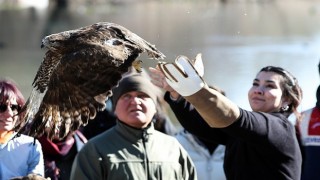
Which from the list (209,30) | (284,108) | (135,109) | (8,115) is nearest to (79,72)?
(135,109)

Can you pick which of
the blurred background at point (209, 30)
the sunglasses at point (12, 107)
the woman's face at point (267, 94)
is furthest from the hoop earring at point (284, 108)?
the blurred background at point (209, 30)

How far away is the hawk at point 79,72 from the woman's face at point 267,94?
880mm

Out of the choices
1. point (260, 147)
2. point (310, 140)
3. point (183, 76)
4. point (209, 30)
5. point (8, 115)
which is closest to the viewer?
point (183, 76)

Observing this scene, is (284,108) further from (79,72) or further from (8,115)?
(8,115)

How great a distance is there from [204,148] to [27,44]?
17653 millimetres

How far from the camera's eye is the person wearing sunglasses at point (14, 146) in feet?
16.1

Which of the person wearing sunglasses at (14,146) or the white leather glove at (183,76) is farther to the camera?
the person wearing sunglasses at (14,146)

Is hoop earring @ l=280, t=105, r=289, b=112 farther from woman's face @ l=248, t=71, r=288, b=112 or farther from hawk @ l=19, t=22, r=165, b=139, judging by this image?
hawk @ l=19, t=22, r=165, b=139

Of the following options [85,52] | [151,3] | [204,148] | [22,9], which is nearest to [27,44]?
[22,9]

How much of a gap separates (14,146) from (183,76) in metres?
1.65

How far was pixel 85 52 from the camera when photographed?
424 centimetres

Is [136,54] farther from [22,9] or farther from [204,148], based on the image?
[22,9]

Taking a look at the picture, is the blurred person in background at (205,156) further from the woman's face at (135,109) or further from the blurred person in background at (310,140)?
the woman's face at (135,109)

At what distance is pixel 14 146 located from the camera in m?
4.94
